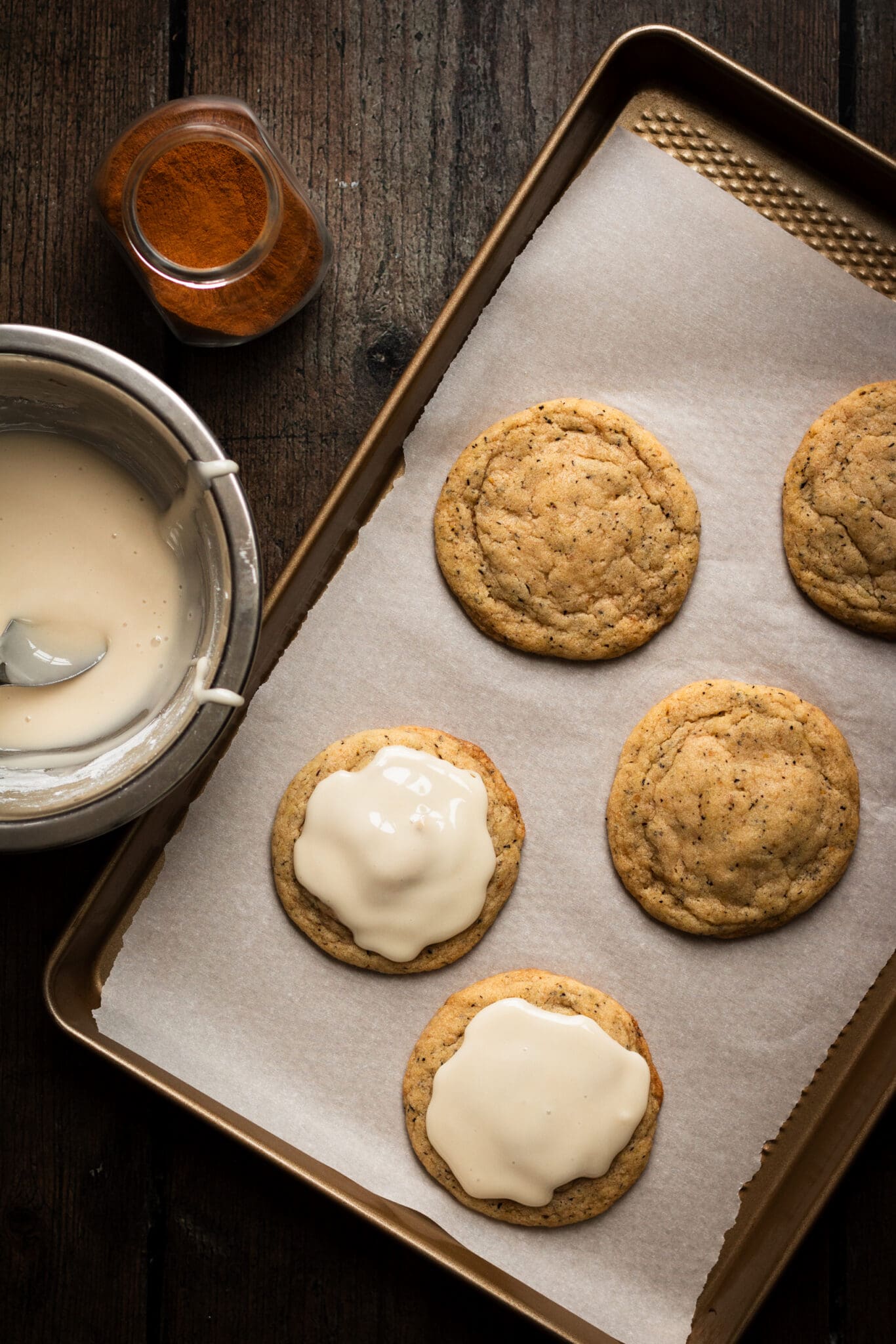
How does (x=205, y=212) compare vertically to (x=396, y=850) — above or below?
above

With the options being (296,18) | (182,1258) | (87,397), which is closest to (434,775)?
(87,397)

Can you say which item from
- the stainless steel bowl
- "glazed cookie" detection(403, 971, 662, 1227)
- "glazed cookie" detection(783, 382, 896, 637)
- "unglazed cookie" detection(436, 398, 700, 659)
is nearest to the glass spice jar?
the stainless steel bowl

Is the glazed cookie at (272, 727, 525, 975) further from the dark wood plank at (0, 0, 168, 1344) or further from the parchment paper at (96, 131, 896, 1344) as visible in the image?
the dark wood plank at (0, 0, 168, 1344)

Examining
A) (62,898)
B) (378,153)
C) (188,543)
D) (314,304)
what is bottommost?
(62,898)

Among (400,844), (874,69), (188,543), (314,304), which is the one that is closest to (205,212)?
(314,304)

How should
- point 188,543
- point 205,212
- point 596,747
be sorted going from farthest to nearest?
point 596,747 → point 205,212 → point 188,543

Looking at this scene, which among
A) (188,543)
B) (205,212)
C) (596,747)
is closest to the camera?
(188,543)

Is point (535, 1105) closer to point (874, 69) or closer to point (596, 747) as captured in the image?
point (596, 747)
